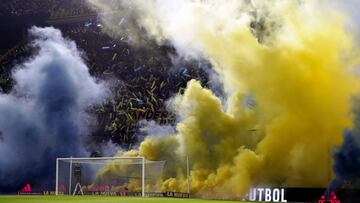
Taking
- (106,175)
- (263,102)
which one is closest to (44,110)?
(106,175)

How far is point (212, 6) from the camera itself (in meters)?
34.4

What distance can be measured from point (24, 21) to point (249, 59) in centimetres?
1675

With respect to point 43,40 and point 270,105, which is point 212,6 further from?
point 43,40

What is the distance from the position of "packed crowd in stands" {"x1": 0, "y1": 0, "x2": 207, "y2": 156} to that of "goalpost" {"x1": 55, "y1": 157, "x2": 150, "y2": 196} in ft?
12.4

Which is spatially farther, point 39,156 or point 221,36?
point 39,156

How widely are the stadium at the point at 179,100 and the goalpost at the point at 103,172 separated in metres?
0.08

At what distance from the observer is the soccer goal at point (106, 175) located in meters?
30.8

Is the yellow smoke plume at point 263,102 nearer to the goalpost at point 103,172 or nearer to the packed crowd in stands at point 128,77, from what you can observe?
the packed crowd in stands at point 128,77

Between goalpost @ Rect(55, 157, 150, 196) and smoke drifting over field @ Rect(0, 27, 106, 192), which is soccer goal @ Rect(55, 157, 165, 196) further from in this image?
smoke drifting over field @ Rect(0, 27, 106, 192)

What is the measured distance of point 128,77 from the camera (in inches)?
1460

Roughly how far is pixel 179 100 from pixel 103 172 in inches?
253

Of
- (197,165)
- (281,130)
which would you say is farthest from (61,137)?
(281,130)

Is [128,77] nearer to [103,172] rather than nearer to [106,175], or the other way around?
[103,172]

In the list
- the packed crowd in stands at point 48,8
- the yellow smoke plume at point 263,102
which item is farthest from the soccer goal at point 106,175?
the packed crowd in stands at point 48,8
